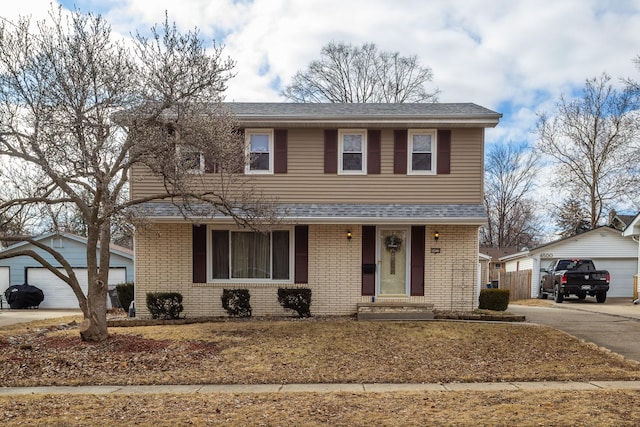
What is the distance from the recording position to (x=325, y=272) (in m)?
12.9

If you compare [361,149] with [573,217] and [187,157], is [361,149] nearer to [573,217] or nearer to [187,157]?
[187,157]

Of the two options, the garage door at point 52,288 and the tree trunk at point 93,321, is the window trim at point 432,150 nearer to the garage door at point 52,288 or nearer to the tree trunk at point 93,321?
the tree trunk at point 93,321

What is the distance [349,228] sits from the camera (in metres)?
12.9

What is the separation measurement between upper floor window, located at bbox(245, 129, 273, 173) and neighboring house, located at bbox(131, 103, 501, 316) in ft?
0.09

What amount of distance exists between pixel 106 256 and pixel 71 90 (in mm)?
3379

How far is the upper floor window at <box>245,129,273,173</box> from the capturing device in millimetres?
13141

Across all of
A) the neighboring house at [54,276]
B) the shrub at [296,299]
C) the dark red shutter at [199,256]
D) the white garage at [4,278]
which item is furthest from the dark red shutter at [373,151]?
the white garage at [4,278]

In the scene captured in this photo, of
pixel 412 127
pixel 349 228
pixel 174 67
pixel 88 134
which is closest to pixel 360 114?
pixel 412 127

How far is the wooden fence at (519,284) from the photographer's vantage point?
2531 cm

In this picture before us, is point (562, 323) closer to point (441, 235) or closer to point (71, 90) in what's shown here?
point (441, 235)

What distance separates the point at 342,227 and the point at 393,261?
1.62 meters

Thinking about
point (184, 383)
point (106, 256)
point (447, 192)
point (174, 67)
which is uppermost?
point (174, 67)

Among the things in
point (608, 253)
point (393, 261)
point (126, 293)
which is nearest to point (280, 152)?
point (393, 261)

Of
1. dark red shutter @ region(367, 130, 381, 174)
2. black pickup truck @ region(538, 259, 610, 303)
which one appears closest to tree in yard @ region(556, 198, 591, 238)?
black pickup truck @ region(538, 259, 610, 303)
